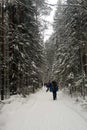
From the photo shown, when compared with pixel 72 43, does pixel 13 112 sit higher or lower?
lower

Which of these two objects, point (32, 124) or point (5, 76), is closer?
point (32, 124)

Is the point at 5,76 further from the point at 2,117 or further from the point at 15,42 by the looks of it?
the point at 2,117

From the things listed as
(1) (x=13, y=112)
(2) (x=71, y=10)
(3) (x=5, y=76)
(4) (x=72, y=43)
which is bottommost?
(1) (x=13, y=112)

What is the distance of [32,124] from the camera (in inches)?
412

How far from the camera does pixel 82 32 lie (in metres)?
20.3

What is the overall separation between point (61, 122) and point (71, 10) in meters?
14.7

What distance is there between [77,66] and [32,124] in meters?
13.1

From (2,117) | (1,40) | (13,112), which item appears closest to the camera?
(2,117)

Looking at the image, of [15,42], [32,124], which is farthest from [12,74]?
[32,124]

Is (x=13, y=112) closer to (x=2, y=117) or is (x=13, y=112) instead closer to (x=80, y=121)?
(x=2, y=117)

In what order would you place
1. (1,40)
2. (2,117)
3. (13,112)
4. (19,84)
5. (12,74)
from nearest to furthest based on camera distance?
(2,117) < (13,112) < (1,40) < (12,74) < (19,84)

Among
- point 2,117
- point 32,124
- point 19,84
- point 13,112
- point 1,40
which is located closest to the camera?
point 32,124

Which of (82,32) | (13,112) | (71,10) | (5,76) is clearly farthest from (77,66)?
(13,112)

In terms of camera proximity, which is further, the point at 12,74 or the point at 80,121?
the point at 12,74
